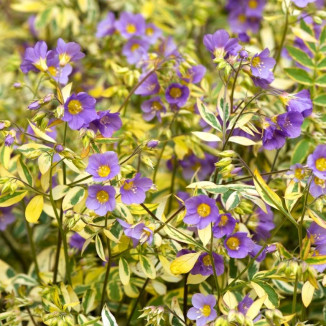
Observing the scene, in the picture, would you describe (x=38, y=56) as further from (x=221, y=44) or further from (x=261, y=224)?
(x=261, y=224)

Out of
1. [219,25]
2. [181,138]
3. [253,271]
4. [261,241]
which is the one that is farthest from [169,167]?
[219,25]

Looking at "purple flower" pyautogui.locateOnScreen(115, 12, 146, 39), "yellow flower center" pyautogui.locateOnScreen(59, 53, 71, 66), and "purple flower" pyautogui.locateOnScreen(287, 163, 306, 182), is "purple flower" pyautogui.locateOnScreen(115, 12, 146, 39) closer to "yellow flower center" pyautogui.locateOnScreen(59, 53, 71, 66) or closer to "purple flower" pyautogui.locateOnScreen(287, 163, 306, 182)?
"yellow flower center" pyautogui.locateOnScreen(59, 53, 71, 66)

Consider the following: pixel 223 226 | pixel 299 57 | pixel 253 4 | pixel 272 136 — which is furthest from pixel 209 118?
pixel 253 4

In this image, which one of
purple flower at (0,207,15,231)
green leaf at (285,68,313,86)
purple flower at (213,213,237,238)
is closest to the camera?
purple flower at (213,213,237,238)

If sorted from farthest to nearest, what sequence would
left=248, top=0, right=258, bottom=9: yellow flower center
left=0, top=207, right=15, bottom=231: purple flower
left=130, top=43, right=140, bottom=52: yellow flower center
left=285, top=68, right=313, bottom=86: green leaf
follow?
left=248, top=0, right=258, bottom=9: yellow flower center → left=130, top=43, right=140, bottom=52: yellow flower center → left=0, top=207, right=15, bottom=231: purple flower → left=285, top=68, right=313, bottom=86: green leaf

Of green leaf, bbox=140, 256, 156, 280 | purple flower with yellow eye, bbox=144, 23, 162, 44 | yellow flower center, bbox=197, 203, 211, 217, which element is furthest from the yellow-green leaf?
purple flower with yellow eye, bbox=144, 23, 162, 44

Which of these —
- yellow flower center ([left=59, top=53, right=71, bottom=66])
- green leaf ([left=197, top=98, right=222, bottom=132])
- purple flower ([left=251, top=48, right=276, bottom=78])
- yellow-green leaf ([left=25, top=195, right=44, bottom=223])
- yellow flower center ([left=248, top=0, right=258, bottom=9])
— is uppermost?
purple flower ([left=251, top=48, right=276, bottom=78])
